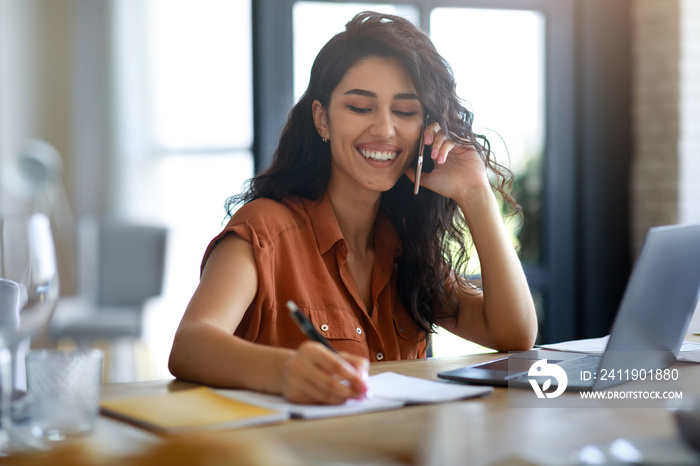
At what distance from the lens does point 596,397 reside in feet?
3.41

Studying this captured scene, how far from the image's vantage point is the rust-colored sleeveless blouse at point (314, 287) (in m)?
1.52

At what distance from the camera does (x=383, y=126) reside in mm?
1705

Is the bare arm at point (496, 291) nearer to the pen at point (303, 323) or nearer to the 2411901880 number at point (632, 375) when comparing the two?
the 2411901880 number at point (632, 375)

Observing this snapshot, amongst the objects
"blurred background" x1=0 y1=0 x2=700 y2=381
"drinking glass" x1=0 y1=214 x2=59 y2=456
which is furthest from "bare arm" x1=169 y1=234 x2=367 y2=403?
"blurred background" x1=0 y1=0 x2=700 y2=381

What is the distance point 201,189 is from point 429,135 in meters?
3.37

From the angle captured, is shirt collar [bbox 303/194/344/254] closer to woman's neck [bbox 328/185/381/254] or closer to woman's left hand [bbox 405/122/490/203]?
woman's neck [bbox 328/185/381/254]

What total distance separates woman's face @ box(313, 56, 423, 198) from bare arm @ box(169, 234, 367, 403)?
404mm

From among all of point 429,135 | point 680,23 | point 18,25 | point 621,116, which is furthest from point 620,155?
point 18,25

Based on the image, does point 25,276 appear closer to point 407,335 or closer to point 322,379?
point 322,379

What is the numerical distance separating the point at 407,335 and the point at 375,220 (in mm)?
310

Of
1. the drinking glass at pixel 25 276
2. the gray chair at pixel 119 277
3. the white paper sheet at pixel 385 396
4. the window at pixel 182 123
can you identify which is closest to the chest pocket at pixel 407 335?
the white paper sheet at pixel 385 396

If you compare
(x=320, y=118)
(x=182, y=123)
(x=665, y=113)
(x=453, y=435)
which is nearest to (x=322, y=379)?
(x=453, y=435)

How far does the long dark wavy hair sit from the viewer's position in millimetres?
1741

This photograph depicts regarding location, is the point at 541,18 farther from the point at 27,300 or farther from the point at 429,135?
the point at 27,300
